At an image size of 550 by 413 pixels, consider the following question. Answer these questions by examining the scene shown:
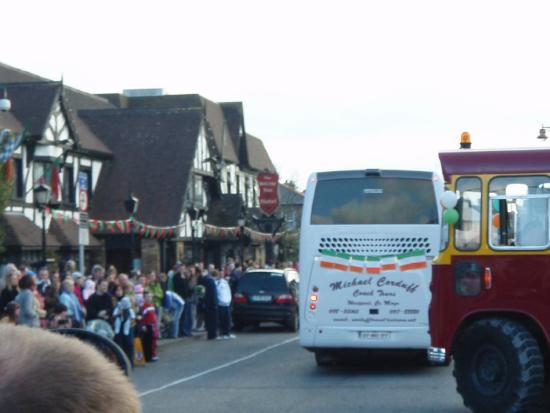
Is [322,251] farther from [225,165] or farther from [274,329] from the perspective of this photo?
[225,165]

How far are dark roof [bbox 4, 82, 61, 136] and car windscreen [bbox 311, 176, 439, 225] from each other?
22.2 meters

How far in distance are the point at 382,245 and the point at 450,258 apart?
185 inches

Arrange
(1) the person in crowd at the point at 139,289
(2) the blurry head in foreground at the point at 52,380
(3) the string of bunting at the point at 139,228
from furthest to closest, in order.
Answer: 1. (3) the string of bunting at the point at 139,228
2. (1) the person in crowd at the point at 139,289
3. (2) the blurry head in foreground at the point at 52,380

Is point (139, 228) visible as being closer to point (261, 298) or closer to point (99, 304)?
point (261, 298)

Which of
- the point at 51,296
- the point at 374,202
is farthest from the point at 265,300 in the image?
the point at 374,202

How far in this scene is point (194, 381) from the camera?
53.6 ft

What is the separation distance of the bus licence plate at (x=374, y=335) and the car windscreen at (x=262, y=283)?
12456 mm

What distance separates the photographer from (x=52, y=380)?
163cm

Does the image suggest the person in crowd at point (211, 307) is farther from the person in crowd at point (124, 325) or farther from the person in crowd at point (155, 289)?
the person in crowd at point (124, 325)

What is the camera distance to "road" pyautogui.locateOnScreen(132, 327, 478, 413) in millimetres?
13172

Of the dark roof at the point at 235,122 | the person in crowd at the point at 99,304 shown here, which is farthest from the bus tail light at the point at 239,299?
the dark roof at the point at 235,122

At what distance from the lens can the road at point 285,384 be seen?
43.2 feet

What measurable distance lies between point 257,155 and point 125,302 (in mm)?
47965

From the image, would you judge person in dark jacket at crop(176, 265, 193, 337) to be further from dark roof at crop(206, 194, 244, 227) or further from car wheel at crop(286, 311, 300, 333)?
dark roof at crop(206, 194, 244, 227)
